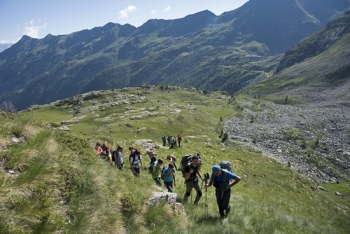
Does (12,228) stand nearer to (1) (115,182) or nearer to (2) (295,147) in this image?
(1) (115,182)

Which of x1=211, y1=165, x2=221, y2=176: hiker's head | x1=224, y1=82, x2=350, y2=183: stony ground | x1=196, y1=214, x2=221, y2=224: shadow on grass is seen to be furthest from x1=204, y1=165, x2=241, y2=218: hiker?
x1=224, y1=82, x2=350, y2=183: stony ground

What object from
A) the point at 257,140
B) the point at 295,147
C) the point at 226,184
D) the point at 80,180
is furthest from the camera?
the point at 257,140

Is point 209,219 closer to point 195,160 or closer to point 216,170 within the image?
point 216,170

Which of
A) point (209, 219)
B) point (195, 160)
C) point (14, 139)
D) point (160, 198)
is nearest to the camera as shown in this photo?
point (14, 139)

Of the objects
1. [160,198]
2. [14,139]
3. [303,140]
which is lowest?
[303,140]

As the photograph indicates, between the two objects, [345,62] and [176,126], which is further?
[345,62]

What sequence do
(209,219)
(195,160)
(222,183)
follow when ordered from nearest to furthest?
(209,219), (222,183), (195,160)

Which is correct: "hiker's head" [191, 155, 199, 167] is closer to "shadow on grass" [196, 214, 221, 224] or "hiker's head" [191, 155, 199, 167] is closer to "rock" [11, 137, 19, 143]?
"shadow on grass" [196, 214, 221, 224]

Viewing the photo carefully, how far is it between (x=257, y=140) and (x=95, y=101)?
10163 cm

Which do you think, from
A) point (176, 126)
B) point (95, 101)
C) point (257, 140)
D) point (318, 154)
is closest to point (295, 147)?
point (318, 154)

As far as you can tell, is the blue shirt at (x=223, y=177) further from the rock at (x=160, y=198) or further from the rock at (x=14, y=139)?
the rock at (x=14, y=139)

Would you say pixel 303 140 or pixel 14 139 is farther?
pixel 303 140

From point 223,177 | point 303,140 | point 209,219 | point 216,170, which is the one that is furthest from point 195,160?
point 303,140

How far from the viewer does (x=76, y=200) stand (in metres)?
8.01
